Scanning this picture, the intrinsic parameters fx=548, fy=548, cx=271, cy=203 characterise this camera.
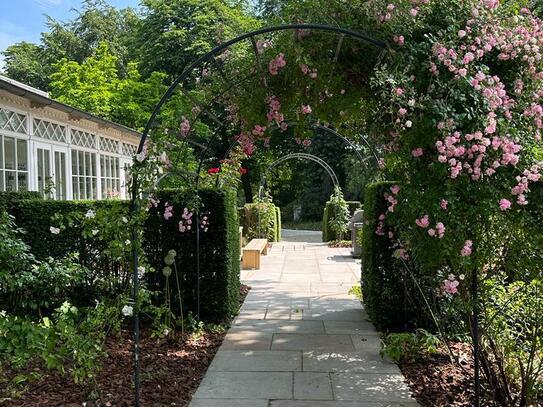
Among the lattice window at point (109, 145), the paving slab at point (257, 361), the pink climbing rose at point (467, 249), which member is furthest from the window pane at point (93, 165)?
the pink climbing rose at point (467, 249)

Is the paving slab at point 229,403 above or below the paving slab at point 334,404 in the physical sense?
above

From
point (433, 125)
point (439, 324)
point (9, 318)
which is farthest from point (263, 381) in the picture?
point (433, 125)

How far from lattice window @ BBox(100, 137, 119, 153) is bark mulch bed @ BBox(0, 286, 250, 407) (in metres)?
9.30

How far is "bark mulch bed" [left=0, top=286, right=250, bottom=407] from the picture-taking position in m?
3.72

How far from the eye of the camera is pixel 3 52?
1211 inches

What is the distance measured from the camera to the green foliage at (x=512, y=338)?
356 centimetres

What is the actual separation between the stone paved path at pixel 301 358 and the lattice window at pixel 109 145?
24.2 feet

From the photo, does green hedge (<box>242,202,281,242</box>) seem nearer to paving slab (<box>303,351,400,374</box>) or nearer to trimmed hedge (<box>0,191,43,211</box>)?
trimmed hedge (<box>0,191,43,211</box>)

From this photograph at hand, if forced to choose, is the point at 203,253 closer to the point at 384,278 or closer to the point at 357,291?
the point at 384,278

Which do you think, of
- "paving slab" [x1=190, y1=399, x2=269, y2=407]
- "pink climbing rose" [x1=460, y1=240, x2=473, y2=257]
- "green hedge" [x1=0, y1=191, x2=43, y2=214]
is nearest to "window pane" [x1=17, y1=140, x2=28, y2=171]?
"green hedge" [x1=0, y1=191, x2=43, y2=214]

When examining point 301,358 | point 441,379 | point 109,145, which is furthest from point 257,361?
point 109,145

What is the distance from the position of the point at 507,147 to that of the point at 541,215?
0.47 meters

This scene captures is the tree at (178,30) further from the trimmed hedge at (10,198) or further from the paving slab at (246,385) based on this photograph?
the paving slab at (246,385)

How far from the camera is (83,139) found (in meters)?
12.5
